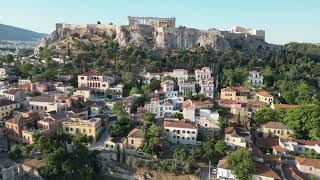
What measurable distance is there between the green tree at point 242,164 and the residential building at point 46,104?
16.1 m

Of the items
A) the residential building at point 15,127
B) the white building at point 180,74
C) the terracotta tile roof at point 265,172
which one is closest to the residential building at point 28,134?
the residential building at point 15,127

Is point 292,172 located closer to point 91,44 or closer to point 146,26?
point 91,44

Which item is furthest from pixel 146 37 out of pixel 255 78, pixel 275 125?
pixel 275 125

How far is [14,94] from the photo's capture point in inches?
1378

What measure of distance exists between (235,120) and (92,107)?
42.1 ft

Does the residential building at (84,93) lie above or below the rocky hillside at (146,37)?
below

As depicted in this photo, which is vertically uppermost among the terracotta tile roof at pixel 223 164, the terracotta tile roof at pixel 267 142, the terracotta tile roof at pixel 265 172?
the terracotta tile roof at pixel 267 142

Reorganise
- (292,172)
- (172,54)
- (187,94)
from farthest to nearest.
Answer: (172,54) → (187,94) → (292,172)

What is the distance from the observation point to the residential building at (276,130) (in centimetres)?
3116

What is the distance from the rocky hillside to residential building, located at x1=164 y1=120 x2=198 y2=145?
106 feet

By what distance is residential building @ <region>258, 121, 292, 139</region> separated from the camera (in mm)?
31156

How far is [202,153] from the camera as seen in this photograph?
26.9 m

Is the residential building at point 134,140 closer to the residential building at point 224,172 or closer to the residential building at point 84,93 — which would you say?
the residential building at point 224,172

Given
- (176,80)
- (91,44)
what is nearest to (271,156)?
(176,80)
